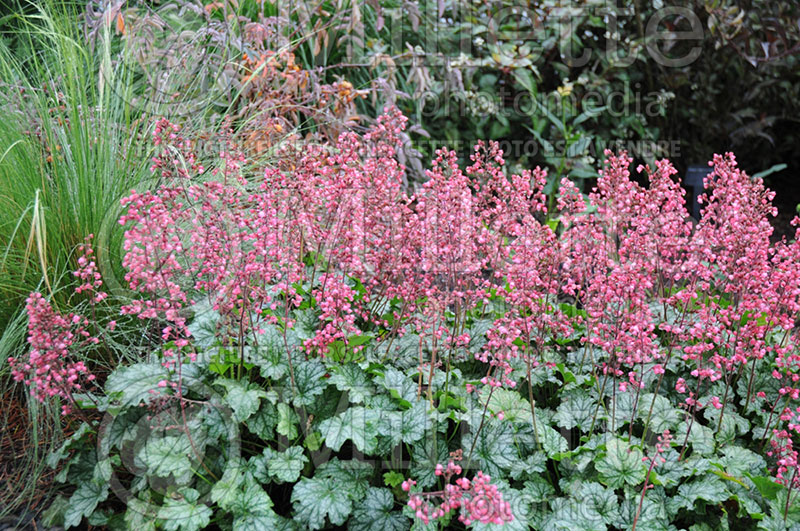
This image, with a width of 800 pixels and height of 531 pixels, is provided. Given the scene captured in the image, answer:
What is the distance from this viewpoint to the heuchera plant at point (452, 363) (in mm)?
1843

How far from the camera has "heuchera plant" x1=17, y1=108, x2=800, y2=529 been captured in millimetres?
1843

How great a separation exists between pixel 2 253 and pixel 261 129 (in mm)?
1291

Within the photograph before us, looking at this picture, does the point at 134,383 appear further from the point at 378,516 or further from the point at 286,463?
the point at 378,516

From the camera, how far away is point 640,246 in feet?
6.85

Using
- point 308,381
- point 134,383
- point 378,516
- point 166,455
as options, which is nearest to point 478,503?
point 378,516

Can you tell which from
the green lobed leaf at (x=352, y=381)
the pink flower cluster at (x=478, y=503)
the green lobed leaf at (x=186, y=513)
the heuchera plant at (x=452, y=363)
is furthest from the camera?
the green lobed leaf at (x=352, y=381)

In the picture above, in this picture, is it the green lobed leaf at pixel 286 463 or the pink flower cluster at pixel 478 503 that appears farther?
the green lobed leaf at pixel 286 463

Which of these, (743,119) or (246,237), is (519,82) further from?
(246,237)

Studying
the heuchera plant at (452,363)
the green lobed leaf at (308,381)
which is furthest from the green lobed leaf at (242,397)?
the green lobed leaf at (308,381)

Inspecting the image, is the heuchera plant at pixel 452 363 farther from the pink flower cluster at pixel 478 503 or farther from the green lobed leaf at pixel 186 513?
the pink flower cluster at pixel 478 503

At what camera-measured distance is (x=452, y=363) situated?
2.36 metres

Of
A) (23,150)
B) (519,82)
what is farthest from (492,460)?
(519,82)

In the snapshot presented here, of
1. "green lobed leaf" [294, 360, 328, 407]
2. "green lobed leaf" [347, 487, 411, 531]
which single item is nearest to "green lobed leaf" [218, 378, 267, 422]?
"green lobed leaf" [294, 360, 328, 407]

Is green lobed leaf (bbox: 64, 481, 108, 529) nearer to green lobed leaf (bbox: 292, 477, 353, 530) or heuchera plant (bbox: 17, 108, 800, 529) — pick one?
heuchera plant (bbox: 17, 108, 800, 529)
